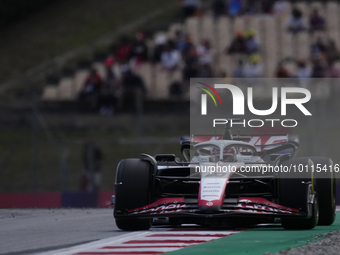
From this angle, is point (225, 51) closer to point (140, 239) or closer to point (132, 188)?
point (132, 188)

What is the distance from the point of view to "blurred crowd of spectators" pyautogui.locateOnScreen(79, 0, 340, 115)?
59.6 ft

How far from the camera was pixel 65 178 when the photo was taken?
16.1 metres

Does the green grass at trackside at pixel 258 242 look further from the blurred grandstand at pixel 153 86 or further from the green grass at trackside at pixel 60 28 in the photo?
the green grass at trackside at pixel 60 28

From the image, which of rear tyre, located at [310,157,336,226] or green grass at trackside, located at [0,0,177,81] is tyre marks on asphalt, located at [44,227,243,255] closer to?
rear tyre, located at [310,157,336,226]

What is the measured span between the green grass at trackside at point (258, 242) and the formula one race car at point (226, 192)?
0.18 m

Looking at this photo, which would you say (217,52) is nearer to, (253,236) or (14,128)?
(14,128)

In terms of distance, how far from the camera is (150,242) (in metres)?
7.32

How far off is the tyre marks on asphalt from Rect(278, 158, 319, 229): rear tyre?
632 millimetres


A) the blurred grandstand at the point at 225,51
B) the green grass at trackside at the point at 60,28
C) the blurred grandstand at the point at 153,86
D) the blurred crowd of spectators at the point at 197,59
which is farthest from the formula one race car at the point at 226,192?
the green grass at trackside at the point at 60,28

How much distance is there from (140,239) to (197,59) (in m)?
12.1

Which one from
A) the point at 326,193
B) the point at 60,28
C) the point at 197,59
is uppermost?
the point at 60,28

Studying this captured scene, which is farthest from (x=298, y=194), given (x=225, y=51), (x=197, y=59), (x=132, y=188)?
(x=225, y=51)

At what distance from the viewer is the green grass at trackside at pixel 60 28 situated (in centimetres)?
2581

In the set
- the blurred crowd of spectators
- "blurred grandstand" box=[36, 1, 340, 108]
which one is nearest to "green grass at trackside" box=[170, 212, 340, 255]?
the blurred crowd of spectators
